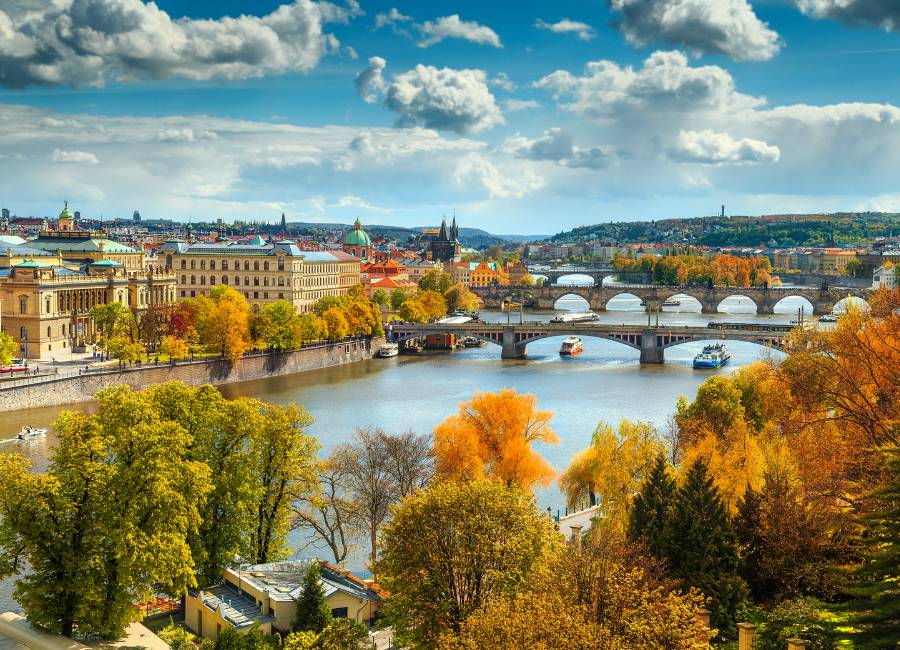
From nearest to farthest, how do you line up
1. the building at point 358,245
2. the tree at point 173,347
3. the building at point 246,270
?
the tree at point 173,347 → the building at point 246,270 → the building at point 358,245

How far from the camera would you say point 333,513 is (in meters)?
24.3

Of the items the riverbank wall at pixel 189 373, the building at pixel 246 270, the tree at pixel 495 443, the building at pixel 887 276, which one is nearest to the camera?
the tree at pixel 495 443

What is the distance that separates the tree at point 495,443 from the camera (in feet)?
82.8

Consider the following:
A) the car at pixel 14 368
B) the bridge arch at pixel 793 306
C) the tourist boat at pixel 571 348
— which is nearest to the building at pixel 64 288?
the car at pixel 14 368

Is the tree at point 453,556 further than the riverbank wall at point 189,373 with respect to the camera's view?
No

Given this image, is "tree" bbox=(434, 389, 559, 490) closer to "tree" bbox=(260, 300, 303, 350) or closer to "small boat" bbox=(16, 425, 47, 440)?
"small boat" bbox=(16, 425, 47, 440)

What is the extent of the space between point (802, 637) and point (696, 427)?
560 inches

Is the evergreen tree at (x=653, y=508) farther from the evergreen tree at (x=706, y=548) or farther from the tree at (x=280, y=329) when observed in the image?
the tree at (x=280, y=329)

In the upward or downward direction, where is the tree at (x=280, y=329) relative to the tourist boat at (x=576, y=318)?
upward

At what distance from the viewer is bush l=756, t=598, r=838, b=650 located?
13.7 meters

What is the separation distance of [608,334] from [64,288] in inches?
1196

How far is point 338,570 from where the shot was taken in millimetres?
19125

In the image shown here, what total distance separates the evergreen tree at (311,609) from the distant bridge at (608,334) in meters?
43.8

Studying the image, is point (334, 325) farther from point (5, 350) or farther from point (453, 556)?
point (453, 556)
